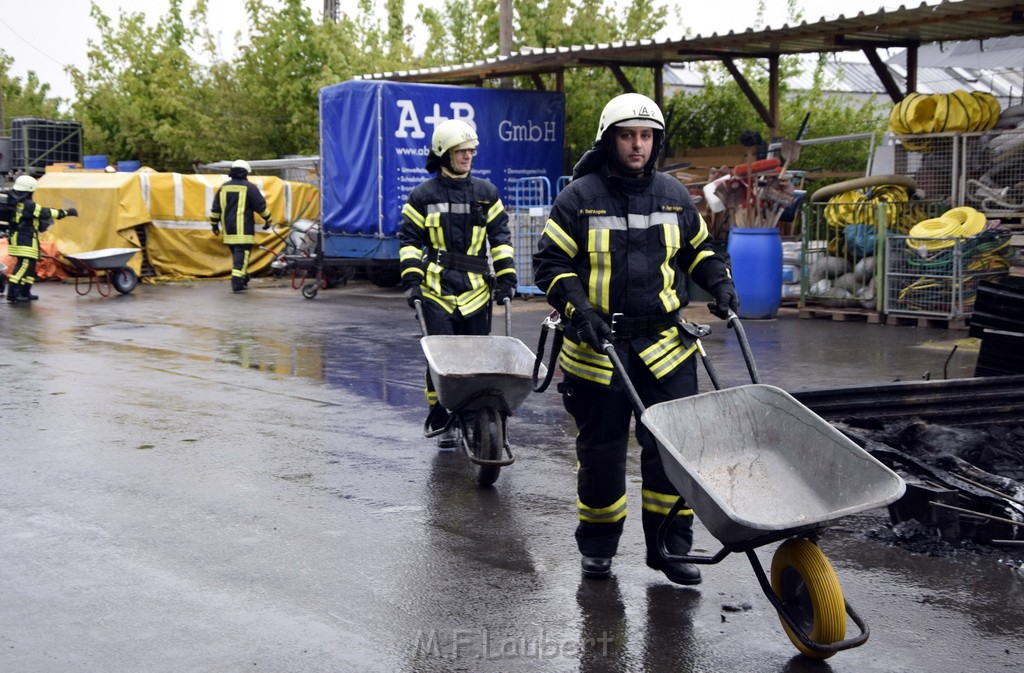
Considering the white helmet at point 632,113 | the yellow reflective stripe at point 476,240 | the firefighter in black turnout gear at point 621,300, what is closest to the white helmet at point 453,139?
the yellow reflective stripe at point 476,240

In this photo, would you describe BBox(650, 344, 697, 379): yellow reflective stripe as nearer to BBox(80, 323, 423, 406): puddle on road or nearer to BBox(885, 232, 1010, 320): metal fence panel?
BBox(80, 323, 423, 406): puddle on road

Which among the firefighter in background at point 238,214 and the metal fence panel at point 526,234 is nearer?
the metal fence panel at point 526,234

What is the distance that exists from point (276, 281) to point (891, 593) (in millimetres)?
18590

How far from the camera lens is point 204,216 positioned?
22.7 metres

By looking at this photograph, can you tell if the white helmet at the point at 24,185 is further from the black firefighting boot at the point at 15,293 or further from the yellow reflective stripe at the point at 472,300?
the yellow reflective stripe at the point at 472,300

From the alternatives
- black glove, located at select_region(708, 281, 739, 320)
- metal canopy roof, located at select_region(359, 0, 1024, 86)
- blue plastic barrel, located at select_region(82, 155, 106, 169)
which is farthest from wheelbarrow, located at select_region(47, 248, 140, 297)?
black glove, located at select_region(708, 281, 739, 320)

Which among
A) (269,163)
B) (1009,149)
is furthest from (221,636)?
(269,163)

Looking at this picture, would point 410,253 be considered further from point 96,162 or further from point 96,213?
point 96,162

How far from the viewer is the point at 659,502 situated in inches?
196

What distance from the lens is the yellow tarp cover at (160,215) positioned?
2194cm

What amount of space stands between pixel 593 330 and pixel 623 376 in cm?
28

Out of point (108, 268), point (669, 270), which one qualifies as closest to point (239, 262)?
point (108, 268)

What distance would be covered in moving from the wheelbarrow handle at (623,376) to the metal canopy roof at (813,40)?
9473mm

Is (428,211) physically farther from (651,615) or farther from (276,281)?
(276,281)
